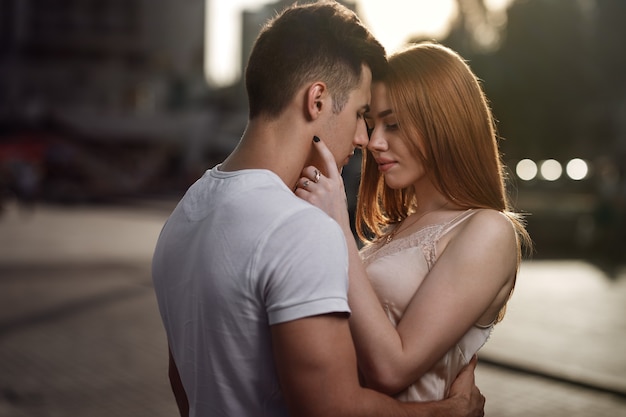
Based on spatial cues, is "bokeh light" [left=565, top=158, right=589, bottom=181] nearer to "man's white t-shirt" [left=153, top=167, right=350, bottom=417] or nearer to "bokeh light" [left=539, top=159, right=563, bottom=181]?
"bokeh light" [left=539, top=159, right=563, bottom=181]

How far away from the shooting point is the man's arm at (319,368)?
1954 millimetres

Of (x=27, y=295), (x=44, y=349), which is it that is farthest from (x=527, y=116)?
(x=44, y=349)

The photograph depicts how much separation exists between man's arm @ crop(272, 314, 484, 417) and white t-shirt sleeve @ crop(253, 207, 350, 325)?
34 millimetres

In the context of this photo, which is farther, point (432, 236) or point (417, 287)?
point (432, 236)

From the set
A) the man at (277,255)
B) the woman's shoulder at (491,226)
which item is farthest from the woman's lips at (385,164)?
the man at (277,255)

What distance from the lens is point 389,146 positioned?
2.85 meters

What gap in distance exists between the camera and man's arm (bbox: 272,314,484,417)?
195 centimetres

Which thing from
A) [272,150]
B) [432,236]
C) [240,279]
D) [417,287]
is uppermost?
[272,150]

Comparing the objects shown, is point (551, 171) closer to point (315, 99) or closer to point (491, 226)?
point (491, 226)

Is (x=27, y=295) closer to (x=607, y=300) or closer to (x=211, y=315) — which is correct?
(x=607, y=300)

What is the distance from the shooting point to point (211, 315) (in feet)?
6.96

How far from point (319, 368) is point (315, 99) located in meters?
0.66

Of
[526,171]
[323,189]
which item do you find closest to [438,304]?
[323,189]

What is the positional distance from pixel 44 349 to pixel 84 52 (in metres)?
65.4
